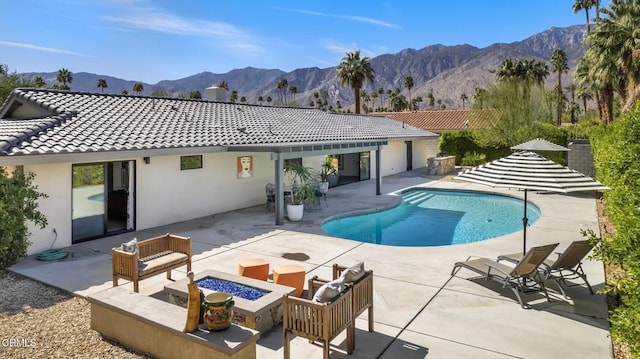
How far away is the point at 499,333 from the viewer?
5914mm

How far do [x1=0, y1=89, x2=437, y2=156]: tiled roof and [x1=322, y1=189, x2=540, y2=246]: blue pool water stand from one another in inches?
159

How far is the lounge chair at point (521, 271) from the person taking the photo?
687 centimetres

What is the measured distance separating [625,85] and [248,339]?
38249 mm

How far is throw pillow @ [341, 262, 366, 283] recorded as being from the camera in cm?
559

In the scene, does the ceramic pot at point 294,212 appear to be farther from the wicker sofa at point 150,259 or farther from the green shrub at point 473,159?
the green shrub at point 473,159

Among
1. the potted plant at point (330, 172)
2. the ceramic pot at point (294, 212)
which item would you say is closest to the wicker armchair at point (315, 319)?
the ceramic pot at point (294, 212)

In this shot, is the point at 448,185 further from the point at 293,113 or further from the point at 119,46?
the point at 119,46

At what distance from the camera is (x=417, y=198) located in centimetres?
2109

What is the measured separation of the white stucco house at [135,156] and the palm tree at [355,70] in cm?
3383

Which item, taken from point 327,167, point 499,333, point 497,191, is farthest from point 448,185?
point 499,333

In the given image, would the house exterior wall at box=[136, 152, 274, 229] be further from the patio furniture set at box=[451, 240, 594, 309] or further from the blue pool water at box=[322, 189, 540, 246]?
the patio furniture set at box=[451, 240, 594, 309]

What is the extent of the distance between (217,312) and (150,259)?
366 cm

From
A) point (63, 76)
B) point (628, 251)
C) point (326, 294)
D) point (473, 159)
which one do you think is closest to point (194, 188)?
point (326, 294)

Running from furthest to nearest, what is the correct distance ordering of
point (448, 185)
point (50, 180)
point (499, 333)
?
point (448, 185)
point (50, 180)
point (499, 333)
